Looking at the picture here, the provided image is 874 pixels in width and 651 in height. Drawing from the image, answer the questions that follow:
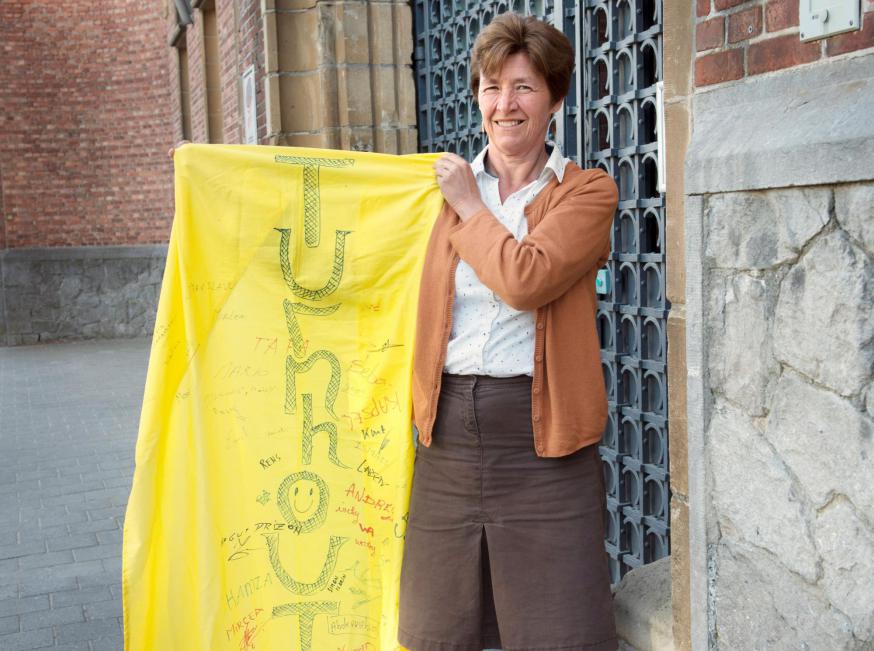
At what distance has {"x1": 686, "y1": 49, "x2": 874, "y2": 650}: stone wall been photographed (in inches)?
82.4

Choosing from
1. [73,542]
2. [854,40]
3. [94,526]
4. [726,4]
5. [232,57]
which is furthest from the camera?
[232,57]

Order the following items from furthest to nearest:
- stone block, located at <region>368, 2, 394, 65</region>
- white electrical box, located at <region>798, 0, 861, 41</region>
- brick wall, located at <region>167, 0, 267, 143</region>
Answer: brick wall, located at <region>167, 0, 267, 143</region> → stone block, located at <region>368, 2, 394, 65</region> → white electrical box, located at <region>798, 0, 861, 41</region>

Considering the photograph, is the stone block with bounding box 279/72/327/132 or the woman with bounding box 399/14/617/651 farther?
the stone block with bounding box 279/72/327/132

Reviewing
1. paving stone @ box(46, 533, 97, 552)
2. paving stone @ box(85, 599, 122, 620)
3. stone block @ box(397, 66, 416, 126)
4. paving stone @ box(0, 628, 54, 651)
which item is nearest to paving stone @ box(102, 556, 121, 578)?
paving stone @ box(46, 533, 97, 552)

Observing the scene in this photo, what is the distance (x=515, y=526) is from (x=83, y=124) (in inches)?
646

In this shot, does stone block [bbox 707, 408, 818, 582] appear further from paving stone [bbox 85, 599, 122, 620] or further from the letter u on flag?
paving stone [bbox 85, 599, 122, 620]

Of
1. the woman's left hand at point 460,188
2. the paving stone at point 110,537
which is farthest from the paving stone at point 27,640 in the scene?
the woman's left hand at point 460,188

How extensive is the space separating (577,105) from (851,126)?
232cm

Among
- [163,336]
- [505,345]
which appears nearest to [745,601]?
[505,345]

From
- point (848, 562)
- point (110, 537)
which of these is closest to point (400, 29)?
point (110, 537)

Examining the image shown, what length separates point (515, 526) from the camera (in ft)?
8.81

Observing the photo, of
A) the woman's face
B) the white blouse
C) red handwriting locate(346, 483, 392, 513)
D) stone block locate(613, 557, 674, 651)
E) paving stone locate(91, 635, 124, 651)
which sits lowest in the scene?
paving stone locate(91, 635, 124, 651)

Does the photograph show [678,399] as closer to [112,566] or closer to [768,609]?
[768,609]

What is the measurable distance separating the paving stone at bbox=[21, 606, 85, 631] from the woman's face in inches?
131
